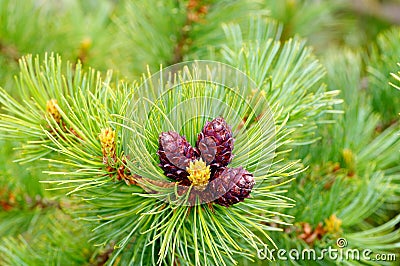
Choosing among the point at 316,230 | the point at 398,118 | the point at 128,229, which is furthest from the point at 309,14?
the point at 128,229

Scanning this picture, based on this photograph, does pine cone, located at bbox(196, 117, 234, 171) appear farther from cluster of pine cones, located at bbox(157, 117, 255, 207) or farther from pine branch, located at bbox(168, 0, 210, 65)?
pine branch, located at bbox(168, 0, 210, 65)

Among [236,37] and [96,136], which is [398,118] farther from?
[96,136]

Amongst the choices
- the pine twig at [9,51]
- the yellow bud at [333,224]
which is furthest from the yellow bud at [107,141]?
the pine twig at [9,51]

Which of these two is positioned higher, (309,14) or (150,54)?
(309,14)

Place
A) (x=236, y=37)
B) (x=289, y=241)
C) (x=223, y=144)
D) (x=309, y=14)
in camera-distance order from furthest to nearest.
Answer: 1. (x=309, y=14)
2. (x=236, y=37)
3. (x=289, y=241)
4. (x=223, y=144)

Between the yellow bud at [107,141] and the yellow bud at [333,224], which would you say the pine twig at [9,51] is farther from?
the yellow bud at [333,224]

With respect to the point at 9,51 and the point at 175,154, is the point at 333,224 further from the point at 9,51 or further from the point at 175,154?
the point at 9,51

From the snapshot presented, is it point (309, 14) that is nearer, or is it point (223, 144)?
point (223, 144)

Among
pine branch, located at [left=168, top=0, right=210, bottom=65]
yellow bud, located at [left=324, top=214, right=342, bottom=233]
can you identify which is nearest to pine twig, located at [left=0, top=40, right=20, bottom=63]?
pine branch, located at [left=168, top=0, right=210, bottom=65]

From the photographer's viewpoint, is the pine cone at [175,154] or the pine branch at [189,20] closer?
the pine cone at [175,154]
